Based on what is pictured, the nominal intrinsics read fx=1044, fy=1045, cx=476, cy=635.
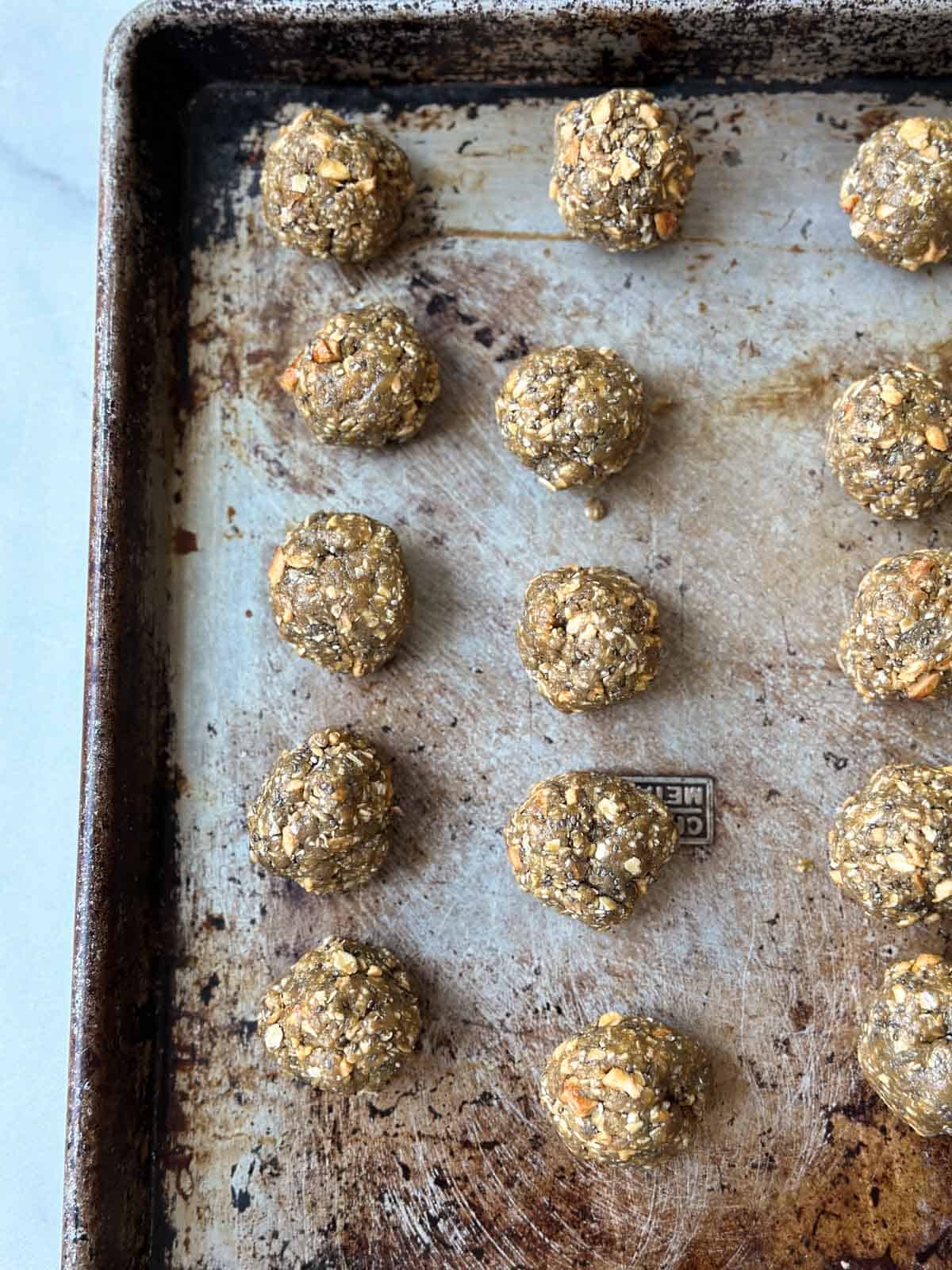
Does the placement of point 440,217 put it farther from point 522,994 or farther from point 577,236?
point 522,994

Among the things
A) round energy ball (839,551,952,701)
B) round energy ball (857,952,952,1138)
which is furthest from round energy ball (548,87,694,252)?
round energy ball (857,952,952,1138)

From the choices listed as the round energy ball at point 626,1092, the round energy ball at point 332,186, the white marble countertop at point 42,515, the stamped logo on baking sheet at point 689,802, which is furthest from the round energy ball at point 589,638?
the white marble countertop at point 42,515

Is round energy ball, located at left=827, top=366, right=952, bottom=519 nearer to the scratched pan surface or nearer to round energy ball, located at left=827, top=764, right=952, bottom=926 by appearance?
the scratched pan surface

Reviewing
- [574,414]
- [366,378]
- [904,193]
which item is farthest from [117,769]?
[904,193]

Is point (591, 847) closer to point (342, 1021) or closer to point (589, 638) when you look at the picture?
point (589, 638)

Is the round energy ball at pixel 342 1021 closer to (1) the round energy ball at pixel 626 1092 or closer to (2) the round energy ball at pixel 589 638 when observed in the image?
(1) the round energy ball at pixel 626 1092

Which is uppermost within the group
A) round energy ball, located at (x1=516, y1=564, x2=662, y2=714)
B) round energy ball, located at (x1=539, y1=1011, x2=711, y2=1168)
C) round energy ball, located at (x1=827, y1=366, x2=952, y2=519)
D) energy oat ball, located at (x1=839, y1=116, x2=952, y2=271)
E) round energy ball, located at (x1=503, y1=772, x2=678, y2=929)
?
energy oat ball, located at (x1=839, y1=116, x2=952, y2=271)
